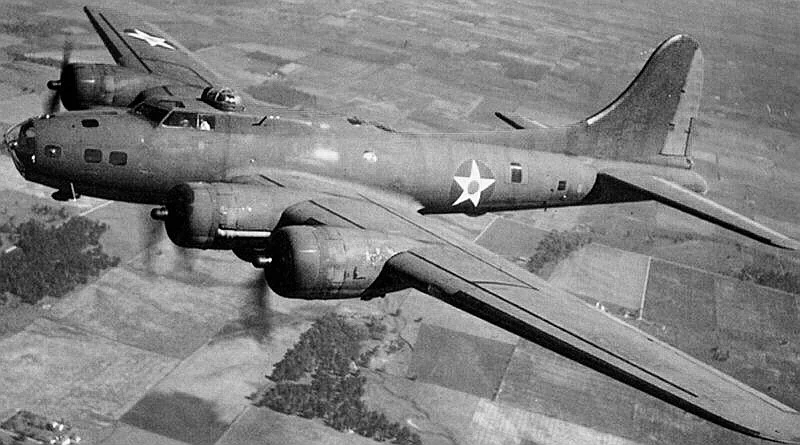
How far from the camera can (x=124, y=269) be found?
3288 cm

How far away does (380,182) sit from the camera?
75.1 feet

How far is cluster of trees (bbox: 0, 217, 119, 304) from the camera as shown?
3025 centimetres

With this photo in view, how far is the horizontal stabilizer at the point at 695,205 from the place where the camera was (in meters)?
22.2

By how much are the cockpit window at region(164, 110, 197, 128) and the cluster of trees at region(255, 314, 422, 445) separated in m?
11.1

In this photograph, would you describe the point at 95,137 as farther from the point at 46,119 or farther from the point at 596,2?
the point at 596,2

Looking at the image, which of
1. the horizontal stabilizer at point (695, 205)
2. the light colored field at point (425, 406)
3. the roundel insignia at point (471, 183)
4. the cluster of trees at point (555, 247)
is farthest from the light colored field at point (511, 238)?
the roundel insignia at point (471, 183)

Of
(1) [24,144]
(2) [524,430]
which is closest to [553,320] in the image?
(2) [524,430]

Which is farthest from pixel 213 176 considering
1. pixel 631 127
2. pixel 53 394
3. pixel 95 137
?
pixel 631 127

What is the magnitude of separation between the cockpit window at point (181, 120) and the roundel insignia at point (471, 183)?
877 centimetres

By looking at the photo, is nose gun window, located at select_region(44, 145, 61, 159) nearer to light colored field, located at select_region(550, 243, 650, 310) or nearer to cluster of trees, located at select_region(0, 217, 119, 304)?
cluster of trees, located at select_region(0, 217, 119, 304)

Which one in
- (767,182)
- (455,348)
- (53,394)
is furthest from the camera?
(767,182)

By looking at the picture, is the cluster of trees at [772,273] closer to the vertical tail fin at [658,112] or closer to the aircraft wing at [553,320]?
the vertical tail fin at [658,112]

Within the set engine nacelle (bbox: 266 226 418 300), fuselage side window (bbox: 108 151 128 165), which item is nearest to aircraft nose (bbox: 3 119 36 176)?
fuselage side window (bbox: 108 151 128 165)

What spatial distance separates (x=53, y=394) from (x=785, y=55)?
14556 centimetres
